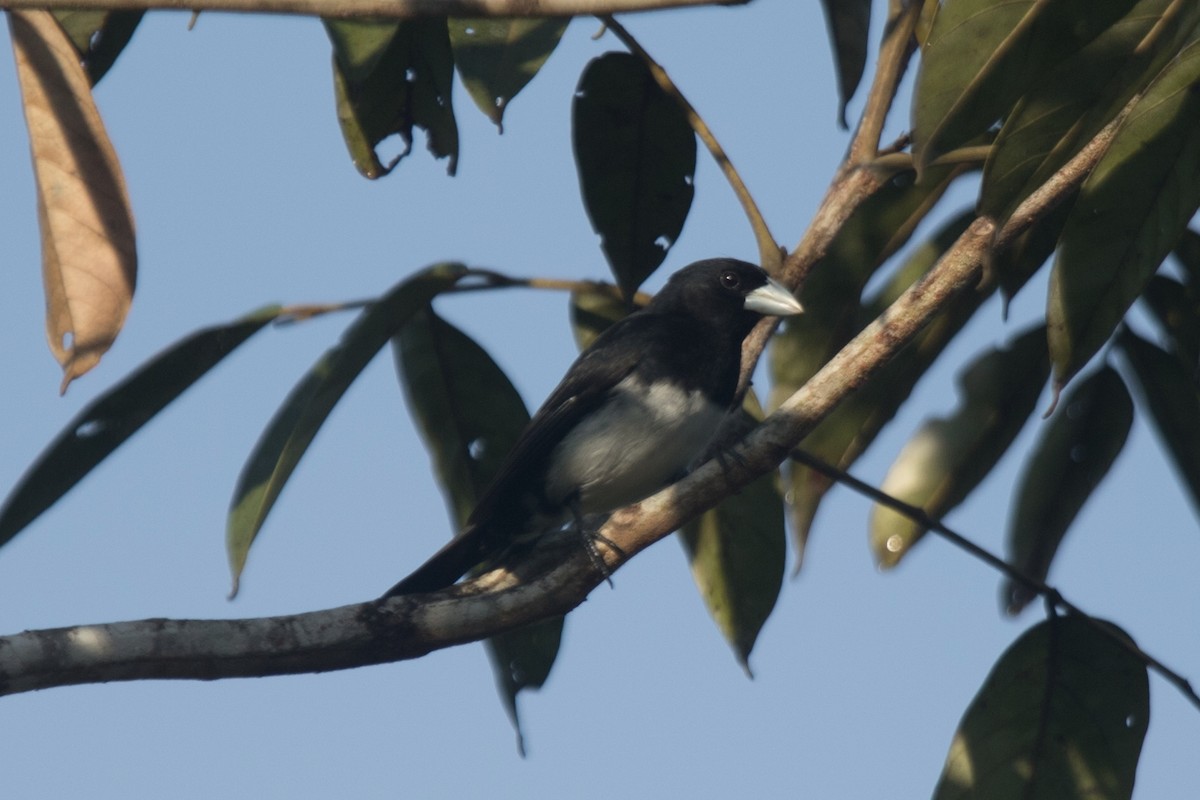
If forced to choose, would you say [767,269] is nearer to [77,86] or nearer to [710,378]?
[710,378]

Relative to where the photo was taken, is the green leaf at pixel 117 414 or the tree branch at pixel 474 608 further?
the green leaf at pixel 117 414

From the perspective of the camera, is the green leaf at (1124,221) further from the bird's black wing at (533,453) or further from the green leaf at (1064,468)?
the bird's black wing at (533,453)

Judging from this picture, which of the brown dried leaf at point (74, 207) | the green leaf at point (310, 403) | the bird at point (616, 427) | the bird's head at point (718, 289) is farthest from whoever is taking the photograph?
the bird's head at point (718, 289)

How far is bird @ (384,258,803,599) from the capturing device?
3908 mm

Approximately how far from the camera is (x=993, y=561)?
3088mm

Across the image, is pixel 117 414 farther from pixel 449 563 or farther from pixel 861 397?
pixel 861 397

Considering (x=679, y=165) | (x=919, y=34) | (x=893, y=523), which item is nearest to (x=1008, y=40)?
(x=919, y=34)

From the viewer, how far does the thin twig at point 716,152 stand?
130 inches

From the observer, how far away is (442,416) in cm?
362

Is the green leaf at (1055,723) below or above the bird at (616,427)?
below

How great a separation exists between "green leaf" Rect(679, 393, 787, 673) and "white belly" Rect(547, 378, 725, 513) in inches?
16.6

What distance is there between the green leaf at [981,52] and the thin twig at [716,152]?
98 cm

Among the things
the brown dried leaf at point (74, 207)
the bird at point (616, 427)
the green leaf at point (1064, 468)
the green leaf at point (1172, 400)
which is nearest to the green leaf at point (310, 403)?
the brown dried leaf at point (74, 207)

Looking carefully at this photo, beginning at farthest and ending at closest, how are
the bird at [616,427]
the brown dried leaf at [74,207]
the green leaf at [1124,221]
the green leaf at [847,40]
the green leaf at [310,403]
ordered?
the bird at [616,427]
the green leaf at [847,40]
the green leaf at [310,403]
the brown dried leaf at [74,207]
the green leaf at [1124,221]
